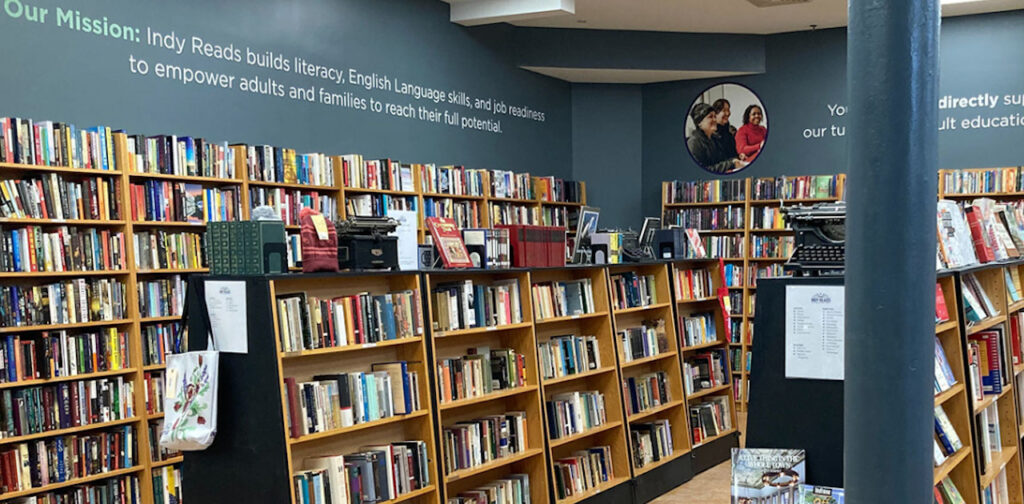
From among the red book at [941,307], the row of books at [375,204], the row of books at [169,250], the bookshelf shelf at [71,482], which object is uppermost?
the row of books at [375,204]

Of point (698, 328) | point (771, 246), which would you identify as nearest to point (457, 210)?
point (698, 328)

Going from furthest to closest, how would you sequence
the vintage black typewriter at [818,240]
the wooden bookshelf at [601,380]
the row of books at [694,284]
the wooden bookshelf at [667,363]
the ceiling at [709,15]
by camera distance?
the ceiling at [709,15], the row of books at [694,284], the wooden bookshelf at [667,363], the wooden bookshelf at [601,380], the vintage black typewriter at [818,240]

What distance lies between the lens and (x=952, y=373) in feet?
14.8

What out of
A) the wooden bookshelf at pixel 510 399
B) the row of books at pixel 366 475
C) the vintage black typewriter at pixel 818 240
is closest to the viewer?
the vintage black typewriter at pixel 818 240

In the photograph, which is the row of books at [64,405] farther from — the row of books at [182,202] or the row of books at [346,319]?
the row of books at [346,319]

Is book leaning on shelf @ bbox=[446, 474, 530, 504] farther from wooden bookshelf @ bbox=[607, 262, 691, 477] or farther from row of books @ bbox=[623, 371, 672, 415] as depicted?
wooden bookshelf @ bbox=[607, 262, 691, 477]

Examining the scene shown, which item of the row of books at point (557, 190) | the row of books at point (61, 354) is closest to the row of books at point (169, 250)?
the row of books at point (61, 354)

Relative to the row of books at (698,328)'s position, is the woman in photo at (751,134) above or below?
above

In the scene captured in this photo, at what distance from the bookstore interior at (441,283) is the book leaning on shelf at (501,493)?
0.10 ft

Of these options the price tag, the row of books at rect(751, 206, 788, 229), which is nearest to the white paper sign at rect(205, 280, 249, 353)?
the price tag

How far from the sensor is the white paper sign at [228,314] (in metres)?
4.33

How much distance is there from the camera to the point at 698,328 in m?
8.17

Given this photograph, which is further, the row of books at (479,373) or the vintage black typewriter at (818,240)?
the row of books at (479,373)

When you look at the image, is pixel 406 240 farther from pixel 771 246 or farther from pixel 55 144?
pixel 771 246
